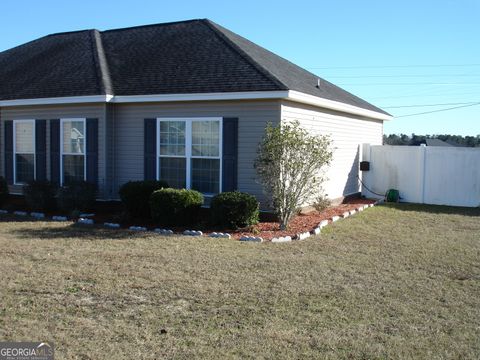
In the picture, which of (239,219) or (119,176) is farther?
(119,176)

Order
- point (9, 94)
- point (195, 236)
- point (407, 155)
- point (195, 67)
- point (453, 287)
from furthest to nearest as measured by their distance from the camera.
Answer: point (407, 155), point (9, 94), point (195, 67), point (195, 236), point (453, 287)

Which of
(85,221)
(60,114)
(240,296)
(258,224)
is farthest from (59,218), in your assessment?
(240,296)

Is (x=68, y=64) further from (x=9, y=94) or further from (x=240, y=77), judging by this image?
(x=240, y=77)

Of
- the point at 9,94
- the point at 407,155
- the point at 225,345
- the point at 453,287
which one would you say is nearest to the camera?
the point at 225,345

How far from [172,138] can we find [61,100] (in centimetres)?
329

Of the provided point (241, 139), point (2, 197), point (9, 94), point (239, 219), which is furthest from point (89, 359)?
point (9, 94)

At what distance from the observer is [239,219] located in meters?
10.6

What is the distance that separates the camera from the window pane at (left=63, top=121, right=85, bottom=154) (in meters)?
14.0

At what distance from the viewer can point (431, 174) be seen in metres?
16.0

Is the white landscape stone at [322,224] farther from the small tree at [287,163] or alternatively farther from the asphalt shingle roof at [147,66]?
the asphalt shingle roof at [147,66]

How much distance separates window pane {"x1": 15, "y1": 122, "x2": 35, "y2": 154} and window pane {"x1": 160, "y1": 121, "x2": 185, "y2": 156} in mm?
4334

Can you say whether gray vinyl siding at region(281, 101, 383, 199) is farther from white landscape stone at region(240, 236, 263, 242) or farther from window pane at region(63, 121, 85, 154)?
window pane at region(63, 121, 85, 154)

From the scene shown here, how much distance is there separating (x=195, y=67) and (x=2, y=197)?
6374mm

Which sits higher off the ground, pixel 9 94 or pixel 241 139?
pixel 9 94
